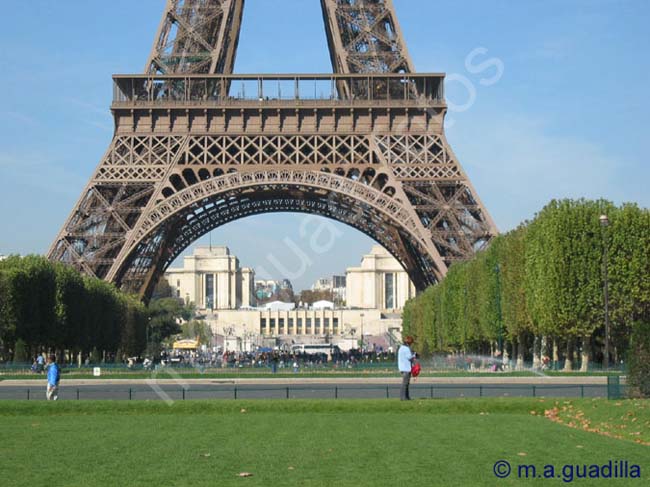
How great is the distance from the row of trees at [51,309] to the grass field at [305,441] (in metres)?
40.0

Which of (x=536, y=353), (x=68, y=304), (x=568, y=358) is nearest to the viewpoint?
(x=568, y=358)

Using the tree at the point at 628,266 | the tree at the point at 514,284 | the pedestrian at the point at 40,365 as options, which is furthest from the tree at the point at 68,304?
the tree at the point at 628,266

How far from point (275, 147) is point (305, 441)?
2070 inches

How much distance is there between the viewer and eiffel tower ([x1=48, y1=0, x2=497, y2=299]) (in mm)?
71312

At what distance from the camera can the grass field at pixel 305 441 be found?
16.8 meters

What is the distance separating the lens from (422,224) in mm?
71688

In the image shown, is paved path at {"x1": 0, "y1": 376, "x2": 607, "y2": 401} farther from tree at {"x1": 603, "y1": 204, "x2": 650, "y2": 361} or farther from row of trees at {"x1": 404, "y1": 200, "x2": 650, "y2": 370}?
tree at {"x1": 603, "y1": 204, "x2": 650, "y2": 361}

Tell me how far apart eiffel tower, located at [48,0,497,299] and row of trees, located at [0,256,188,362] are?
1743mm

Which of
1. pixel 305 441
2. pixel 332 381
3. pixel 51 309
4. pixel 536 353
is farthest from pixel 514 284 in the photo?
pixel 305 441

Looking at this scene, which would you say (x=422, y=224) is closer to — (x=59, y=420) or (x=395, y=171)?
(x=395, y=171)

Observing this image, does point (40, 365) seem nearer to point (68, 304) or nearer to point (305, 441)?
point (68, 304)

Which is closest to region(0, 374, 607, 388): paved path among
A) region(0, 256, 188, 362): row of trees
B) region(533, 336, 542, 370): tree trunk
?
region(533, 336, 542, 370): tree trunk

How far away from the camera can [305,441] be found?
21734 millimetres

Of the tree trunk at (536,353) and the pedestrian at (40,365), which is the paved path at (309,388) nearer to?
the pedestrian at (40,365)
